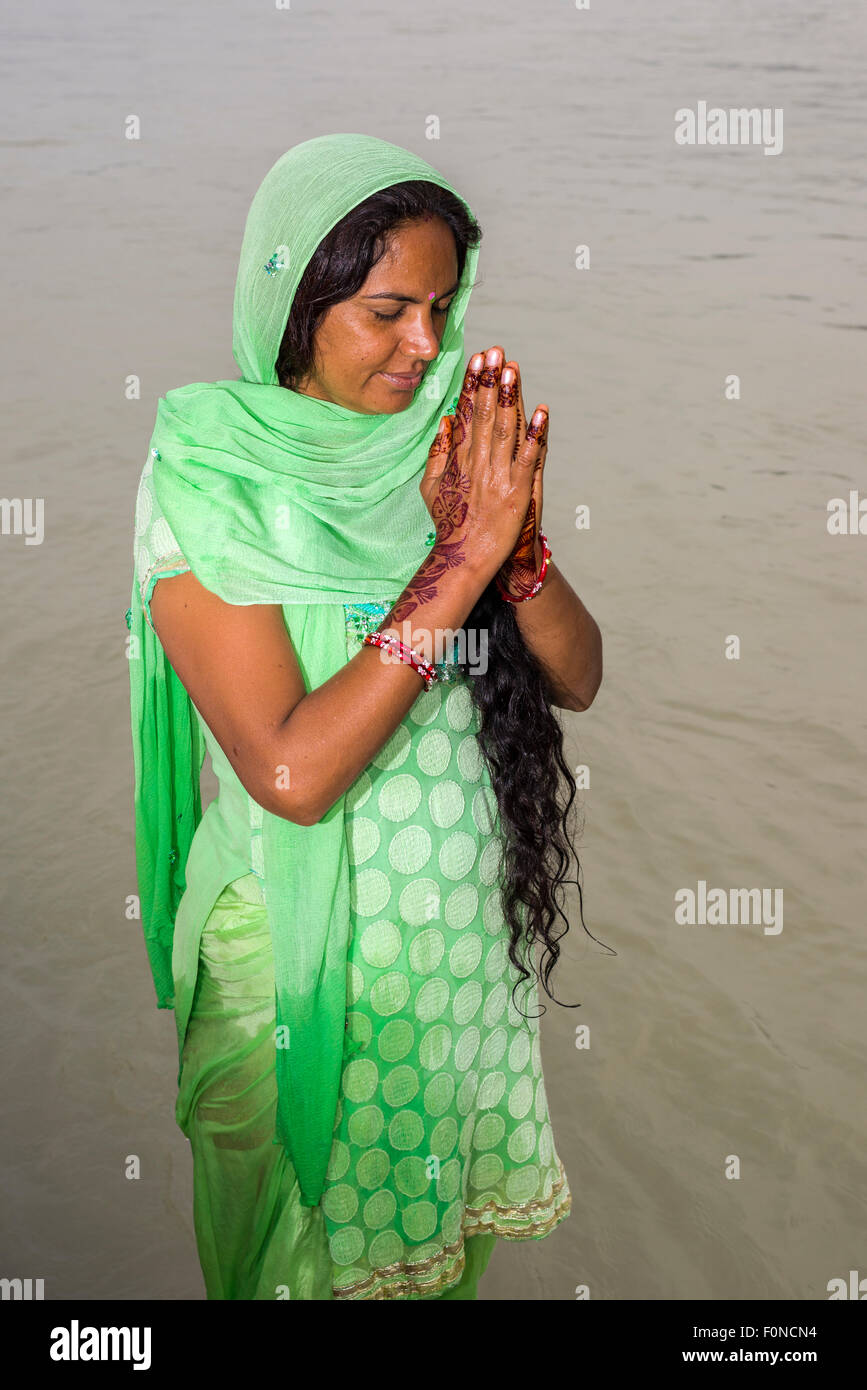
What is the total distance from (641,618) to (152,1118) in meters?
2.83

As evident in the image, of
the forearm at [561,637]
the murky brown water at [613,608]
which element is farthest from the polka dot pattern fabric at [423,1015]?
the murky brown water at [613,608]

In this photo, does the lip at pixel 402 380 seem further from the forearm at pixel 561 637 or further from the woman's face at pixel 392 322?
the forearm at pixel 561 637

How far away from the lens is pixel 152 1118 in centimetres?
351

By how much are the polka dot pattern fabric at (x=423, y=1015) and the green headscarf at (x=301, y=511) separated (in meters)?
0.05

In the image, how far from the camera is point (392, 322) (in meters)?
1.83

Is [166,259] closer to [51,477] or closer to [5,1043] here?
[51,477]

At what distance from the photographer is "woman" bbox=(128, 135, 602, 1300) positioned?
1699 millimetres

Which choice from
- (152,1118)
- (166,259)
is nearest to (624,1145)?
(152,1118)

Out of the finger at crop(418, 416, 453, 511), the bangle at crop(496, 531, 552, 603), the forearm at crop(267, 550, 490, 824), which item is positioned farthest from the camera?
the bangle at crop(496, 531, 552, 603)

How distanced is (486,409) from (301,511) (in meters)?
0.30

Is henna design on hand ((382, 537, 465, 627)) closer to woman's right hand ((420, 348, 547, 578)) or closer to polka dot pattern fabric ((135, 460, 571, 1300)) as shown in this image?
woman's right hand ((420, 348, 547, 578))

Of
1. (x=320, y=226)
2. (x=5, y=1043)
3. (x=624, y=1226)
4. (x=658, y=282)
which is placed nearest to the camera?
(x=320, y=226)

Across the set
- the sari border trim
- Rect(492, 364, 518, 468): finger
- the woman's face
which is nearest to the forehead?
the woman's face

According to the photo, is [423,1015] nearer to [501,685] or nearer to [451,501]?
[501,685]
